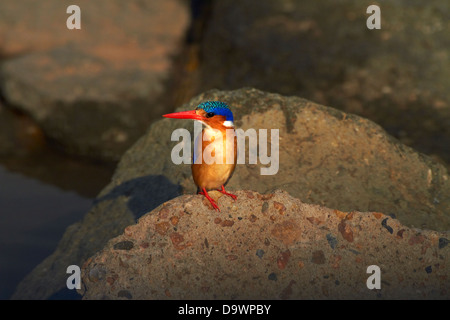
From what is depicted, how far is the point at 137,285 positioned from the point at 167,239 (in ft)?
0.85

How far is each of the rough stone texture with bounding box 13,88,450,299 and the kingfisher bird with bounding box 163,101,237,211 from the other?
27.4 inches

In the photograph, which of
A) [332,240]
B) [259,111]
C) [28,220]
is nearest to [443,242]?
[332,240]

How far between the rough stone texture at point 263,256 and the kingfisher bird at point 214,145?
17cm

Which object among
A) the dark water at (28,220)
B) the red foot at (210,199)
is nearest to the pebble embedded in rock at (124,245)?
the red foot at (210,199)

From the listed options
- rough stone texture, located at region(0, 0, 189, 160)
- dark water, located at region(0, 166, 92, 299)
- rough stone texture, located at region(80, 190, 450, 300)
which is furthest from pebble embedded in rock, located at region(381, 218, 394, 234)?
rough stone texture, located at region(0, 0, 189, 160)

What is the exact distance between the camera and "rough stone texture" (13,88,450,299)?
134 inches

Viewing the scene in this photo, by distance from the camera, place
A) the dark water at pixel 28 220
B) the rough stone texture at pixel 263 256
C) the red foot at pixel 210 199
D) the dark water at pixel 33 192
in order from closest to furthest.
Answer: the rough stone texture at pixel 263 256, the red foot at pixel 210 199, the dark water at pixel 28 220, the dark water at pixel 33 192

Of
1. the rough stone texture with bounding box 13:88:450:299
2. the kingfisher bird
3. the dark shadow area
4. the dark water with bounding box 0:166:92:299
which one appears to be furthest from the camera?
the dark water with bounding box 0:166:92:299

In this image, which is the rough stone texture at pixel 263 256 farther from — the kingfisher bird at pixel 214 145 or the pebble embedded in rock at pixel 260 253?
the kingfisher bird at pixel 214 145

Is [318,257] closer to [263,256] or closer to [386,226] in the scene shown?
[263,256]

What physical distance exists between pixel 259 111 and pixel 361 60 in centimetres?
315

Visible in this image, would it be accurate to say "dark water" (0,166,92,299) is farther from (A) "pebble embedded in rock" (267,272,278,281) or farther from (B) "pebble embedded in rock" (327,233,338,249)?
(B) "pebble embedded in rock" (327,233,338,249)

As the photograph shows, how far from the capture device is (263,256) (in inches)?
95.6

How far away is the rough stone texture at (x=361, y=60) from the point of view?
6199mm
